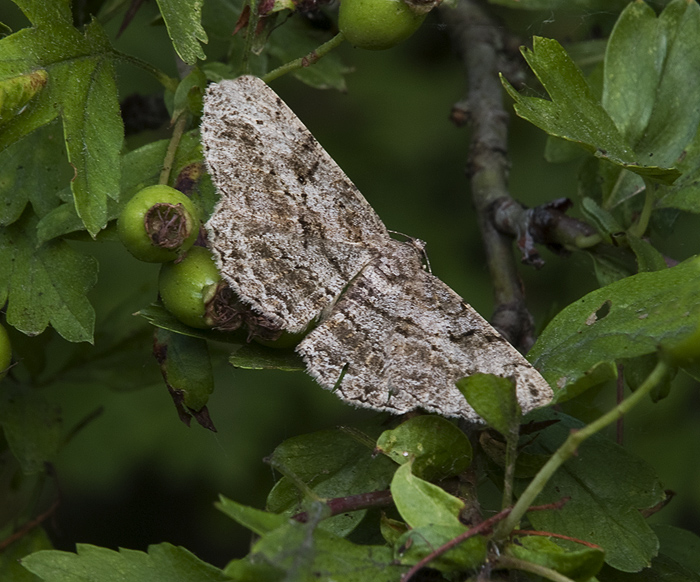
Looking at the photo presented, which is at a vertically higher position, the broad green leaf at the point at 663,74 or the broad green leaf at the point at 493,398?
the broad green leaf at the point at 663,74

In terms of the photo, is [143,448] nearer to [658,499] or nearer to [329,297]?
[329,297]

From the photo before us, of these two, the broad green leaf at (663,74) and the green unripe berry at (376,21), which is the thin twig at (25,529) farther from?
the broad green leaf at (663,74)

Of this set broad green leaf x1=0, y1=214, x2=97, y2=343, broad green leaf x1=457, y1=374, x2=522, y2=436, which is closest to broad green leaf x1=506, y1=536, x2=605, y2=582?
broad green leaf x1=457, y1=374, x2=522, y2=436

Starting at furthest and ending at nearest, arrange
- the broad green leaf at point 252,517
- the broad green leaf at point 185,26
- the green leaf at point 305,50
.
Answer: the green leaf at point 305,50 → the broad green leaf at point 185,26 → the broad green leaf at point 252,517

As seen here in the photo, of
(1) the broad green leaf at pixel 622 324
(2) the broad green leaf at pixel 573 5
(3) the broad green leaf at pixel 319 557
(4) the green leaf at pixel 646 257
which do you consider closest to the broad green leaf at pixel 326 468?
(3) the broad green leaf at pixel 319 557

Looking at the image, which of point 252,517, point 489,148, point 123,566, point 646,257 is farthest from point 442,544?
point 489,148

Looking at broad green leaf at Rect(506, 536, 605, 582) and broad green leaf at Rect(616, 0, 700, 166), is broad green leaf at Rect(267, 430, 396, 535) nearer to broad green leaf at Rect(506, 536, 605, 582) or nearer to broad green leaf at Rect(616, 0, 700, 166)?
broad green leaf at Rect(506, 536, 605, 582)
